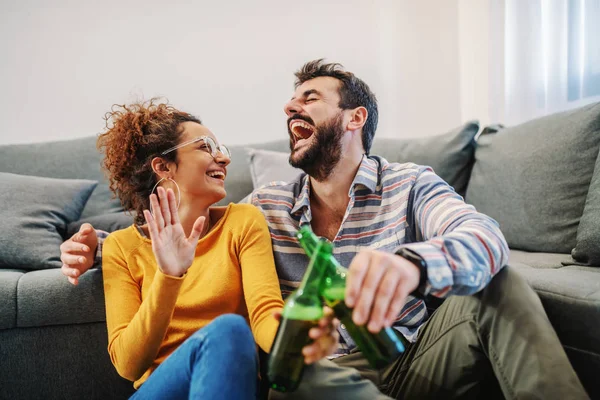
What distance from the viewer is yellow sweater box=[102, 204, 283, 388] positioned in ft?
3.21

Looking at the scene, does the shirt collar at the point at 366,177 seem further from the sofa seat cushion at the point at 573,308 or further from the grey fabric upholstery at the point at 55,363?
the grey fabric upholstery at the point at 55,363

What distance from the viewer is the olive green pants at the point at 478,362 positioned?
29.9 inches

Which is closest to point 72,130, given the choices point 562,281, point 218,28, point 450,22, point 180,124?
point 218,28

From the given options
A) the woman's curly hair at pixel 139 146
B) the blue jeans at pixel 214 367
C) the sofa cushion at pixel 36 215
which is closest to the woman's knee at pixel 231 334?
the blue jeans at pixel 214 367

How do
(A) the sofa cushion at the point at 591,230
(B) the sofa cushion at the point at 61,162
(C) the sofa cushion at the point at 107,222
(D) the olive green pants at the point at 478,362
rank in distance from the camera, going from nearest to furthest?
(D) the olive green pants at the point at 478,362 → (A) the sofa cushion at the point at 591,230 → (C) the sofa cushion at the point at 107,222 → (B) the sofa cushion at the point at 61,162

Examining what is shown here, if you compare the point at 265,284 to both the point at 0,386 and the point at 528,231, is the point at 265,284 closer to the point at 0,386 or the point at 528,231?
the point at 0,386

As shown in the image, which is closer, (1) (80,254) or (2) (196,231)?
(2) (196,231)

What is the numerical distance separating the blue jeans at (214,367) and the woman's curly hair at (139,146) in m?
0.54

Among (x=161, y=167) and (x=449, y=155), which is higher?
(x=161, y=167)

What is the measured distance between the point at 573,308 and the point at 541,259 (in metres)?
0.54

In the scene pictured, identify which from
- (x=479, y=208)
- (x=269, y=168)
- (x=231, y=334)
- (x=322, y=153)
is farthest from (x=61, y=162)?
(x=479, y=208)

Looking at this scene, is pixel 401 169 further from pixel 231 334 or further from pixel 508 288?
pixel 231 334

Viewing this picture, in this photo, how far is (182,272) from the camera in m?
0.97

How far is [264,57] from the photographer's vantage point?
2.56 metres
